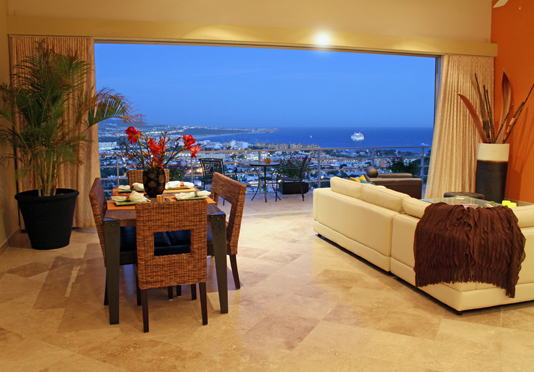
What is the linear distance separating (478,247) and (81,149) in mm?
4568

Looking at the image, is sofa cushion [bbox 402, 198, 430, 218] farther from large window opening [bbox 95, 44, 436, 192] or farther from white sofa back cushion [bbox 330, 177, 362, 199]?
large window opening [bbox 95, 44, 436, 192]

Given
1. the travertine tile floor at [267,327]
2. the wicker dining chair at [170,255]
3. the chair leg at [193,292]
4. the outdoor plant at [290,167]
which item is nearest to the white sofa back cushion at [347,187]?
the travertine tile floor at [267,327]

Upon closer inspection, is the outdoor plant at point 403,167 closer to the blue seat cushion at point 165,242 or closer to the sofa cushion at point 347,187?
the sofa cushion at point 347,187

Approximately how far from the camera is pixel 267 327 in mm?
2773

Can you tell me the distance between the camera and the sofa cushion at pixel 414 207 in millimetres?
3303

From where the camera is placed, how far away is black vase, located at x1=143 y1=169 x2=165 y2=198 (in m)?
3.36

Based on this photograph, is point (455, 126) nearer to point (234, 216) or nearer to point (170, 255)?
point (234, 216)

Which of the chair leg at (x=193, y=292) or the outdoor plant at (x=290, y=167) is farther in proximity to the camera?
the outdoor plant at (x=290, y=167)

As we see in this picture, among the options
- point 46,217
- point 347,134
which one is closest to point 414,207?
point 46,217

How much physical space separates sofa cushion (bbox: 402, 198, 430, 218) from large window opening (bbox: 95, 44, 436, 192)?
11.0 metres

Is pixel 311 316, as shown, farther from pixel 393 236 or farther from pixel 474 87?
pixel 474 87

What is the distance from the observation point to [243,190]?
10.5 feet

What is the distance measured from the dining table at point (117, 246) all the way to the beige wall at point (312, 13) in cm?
337

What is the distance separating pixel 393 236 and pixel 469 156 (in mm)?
4206
